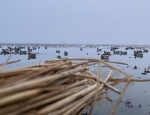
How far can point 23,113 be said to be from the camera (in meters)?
0.56

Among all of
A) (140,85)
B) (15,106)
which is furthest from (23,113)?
(140,85)

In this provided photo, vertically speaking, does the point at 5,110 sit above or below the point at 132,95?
above

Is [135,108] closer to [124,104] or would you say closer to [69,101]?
[124,104]

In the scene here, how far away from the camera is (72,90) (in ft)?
2.61

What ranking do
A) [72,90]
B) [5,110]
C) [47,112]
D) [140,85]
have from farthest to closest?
[140,85]
[72,90]
[47,112]
[5,110]

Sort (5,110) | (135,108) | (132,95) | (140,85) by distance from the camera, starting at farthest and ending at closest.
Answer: (140,85)
(132,95)
(135,108)
(5,110)

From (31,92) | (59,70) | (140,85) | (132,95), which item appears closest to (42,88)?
(31,92)

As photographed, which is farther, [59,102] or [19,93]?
[59,102]

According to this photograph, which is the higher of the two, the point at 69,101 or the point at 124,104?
the point at 69,101

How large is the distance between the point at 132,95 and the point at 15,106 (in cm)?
712

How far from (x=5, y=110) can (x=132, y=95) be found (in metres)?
7.14

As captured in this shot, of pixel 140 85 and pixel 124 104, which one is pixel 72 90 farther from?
pixel 140 85

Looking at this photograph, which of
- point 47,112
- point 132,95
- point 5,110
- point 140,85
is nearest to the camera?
point 5,110

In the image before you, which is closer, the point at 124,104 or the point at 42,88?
the point at 42,88
